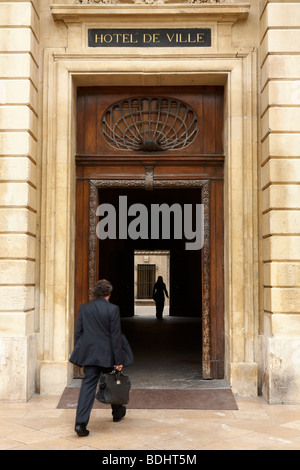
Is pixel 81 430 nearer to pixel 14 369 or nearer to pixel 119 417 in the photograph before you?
pixel 119 417

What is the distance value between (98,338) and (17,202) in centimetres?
269

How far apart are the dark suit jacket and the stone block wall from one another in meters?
1.74

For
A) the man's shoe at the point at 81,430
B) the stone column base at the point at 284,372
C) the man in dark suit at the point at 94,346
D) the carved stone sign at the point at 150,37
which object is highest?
the carved stone sign at the point at 150,37

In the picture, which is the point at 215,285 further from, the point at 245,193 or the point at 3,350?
the point at 3,350

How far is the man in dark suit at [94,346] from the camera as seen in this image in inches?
222

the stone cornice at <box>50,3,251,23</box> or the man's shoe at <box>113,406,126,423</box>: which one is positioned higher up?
the stone cornice at <box>50,3,251,23</box>

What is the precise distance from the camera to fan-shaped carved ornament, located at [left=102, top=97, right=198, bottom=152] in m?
8.61

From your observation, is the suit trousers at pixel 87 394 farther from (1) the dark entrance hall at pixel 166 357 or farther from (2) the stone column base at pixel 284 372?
(2) the stone column base at pixel 284 372

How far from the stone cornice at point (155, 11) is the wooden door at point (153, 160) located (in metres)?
1.11

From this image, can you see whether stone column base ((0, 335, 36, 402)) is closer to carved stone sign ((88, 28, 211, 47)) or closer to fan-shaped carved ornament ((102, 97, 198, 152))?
fan-shaped carved ornament ((102, 97, 198, 152))

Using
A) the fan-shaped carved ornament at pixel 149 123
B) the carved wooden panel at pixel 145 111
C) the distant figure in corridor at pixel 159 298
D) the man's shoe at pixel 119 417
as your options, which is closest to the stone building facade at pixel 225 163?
the carved wooden panel at pixel 145 111

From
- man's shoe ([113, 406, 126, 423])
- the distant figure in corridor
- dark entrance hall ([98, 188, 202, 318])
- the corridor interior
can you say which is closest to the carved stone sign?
the corridor interior

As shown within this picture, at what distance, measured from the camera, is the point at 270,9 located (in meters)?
7.57

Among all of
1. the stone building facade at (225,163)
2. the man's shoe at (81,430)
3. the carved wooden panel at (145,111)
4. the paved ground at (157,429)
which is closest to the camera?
the paved ground at (157,429)
